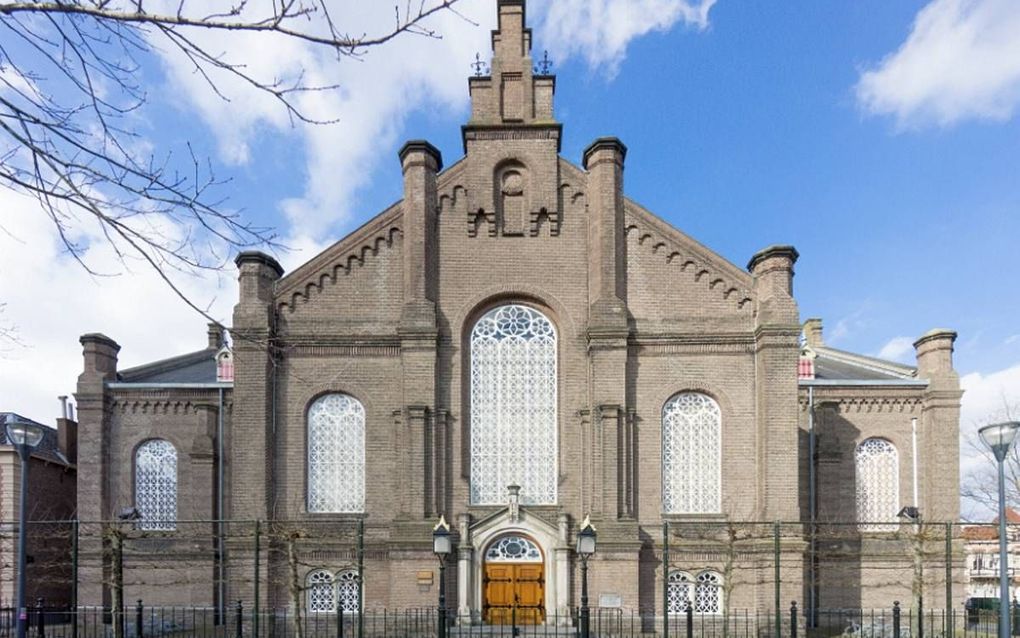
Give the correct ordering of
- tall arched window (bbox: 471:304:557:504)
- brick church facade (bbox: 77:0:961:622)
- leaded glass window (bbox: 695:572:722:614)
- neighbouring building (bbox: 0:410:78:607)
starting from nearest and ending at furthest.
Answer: brick church facade (bbox: 77:0:961:622), leaded glass window (bbox: 695:572:722:614), tall arched window (bbox: 471:304:557:504), neighbouring building (bbox: 0:410:78:607)

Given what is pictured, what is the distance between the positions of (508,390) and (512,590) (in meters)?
5.62

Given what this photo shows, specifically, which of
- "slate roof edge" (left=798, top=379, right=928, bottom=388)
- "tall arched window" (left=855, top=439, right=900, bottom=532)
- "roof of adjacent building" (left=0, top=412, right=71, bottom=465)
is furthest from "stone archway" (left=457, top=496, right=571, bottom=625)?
"roof of adjacent building" (left=0, top=412, right=71, bottom=465)

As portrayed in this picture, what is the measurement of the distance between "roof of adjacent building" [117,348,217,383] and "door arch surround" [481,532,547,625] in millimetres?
11810

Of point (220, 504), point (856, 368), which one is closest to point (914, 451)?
point (856, 368)

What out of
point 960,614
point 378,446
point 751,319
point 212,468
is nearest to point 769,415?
point 751,319

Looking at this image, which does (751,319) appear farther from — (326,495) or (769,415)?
(326,495)

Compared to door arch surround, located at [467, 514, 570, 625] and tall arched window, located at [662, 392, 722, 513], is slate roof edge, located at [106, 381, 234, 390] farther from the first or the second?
tall arched window, located at [662, 392, 722, 513]

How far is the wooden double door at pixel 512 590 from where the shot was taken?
67.8ft

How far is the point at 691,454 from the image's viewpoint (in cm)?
2181

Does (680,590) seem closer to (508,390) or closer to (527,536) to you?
(527,536)

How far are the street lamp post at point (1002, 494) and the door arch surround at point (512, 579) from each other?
11.2 m

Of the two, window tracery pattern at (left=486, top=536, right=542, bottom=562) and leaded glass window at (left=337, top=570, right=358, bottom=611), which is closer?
window tracery pattern at (left=486, top=536, right=542, bottom=562)

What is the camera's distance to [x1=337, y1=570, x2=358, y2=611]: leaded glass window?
69.8ft

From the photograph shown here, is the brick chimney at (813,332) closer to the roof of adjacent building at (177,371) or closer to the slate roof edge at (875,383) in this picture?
the slate roof edge at (875,383)
